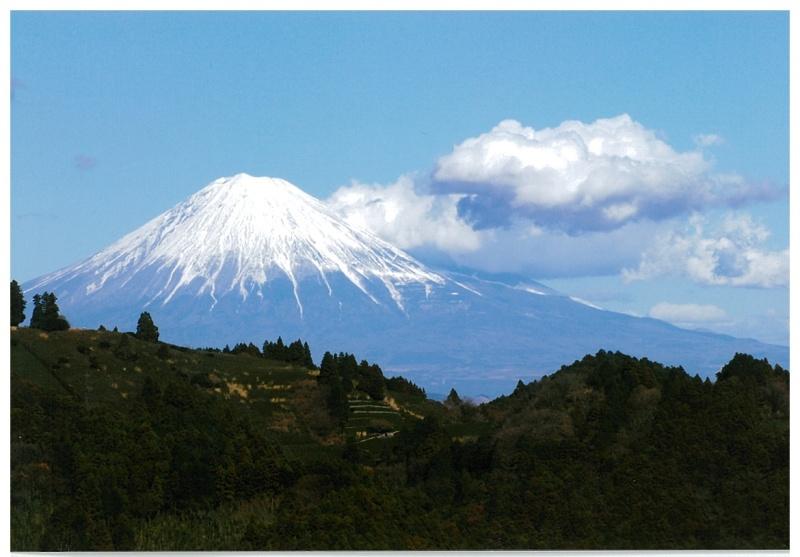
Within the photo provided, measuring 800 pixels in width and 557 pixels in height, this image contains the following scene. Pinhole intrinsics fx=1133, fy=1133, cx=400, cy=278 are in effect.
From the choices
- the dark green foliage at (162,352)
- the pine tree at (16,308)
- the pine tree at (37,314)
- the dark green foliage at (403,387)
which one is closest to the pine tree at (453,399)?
the dark green foliage at (403,387)

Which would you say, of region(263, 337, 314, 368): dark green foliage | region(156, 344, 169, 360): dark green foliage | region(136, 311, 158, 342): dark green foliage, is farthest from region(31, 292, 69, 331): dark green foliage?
region(263, 337, 314, 368): dark green foliage

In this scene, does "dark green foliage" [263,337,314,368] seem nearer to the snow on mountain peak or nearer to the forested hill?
the forested hill

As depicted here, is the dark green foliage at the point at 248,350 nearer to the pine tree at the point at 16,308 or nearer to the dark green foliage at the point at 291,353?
the dark green foliage at the point at 291,353

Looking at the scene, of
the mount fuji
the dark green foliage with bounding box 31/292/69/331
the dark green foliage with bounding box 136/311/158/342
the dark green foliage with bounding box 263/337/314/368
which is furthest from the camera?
the mount fuji
